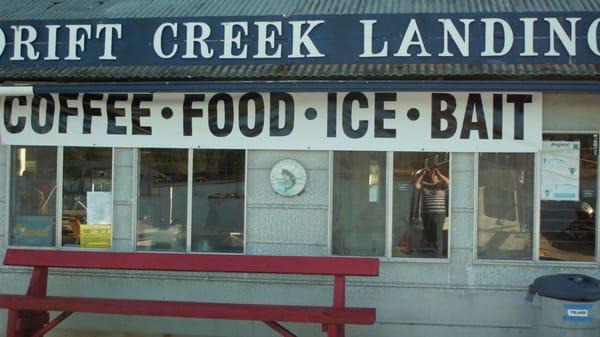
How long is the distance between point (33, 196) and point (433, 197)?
479 cm

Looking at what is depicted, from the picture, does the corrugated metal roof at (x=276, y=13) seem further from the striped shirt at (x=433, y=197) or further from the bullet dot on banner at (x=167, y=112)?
the striped shirt at (x=433, y=197)

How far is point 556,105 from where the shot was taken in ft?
22.9

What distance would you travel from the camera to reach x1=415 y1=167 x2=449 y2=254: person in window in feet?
23.5

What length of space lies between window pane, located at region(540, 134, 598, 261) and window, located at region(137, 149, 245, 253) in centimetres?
336

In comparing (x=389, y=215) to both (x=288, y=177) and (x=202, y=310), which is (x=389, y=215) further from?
(x=202, y=310)

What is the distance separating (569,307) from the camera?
18.9 ft

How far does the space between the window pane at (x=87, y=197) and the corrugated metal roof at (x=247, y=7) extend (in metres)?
1.74

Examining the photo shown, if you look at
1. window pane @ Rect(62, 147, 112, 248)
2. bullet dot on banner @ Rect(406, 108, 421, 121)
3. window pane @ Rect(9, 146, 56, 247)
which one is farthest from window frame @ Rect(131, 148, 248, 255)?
bullet dot on banner @ Rect(406, 108, 421, 121)

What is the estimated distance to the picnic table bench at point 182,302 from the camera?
617cm

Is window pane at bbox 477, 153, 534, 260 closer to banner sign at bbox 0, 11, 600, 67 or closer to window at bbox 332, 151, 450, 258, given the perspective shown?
window at bbox 332, 151, 450, 258

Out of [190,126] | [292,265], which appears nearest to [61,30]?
[190,126]

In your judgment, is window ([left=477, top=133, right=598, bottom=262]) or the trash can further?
window ([left=477, top=133, right=598, bottom=262])

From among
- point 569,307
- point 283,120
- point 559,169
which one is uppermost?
point 283,120

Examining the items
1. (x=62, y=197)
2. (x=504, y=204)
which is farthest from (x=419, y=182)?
(x=62, y=197)
